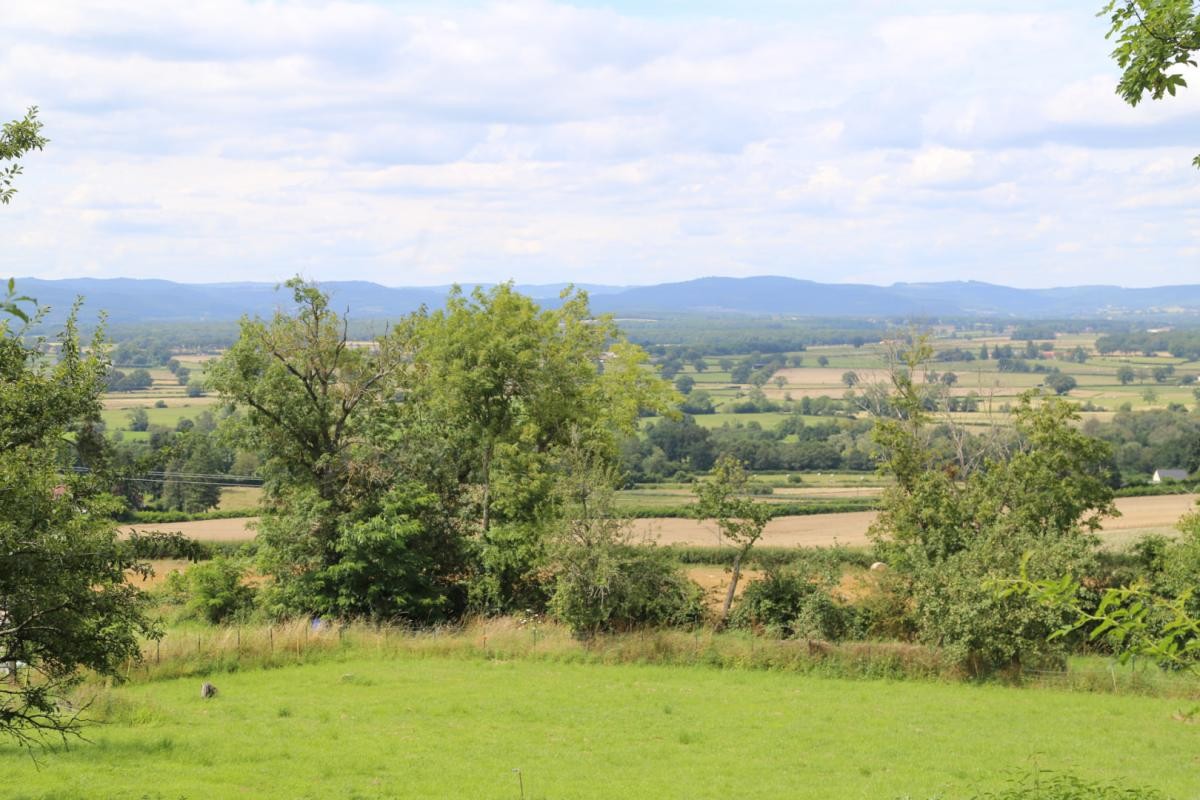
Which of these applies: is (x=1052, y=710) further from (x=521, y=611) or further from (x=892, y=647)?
(x=521, y=611)

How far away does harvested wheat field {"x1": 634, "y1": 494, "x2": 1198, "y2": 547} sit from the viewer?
54.1m

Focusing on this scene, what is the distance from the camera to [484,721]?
81.5 feet

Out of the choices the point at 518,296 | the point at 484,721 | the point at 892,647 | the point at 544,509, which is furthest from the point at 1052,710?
the point at 518,296

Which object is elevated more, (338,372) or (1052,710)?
(338,372)

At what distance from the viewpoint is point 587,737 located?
77.7 feet

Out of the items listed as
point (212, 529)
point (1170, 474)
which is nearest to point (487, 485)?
point (212, 529)

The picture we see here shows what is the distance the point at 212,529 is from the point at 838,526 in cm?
3529

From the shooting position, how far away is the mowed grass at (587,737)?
1896 centimetres

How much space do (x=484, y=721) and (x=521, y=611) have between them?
1411cm

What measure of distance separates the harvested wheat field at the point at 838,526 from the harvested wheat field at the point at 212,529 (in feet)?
69.3

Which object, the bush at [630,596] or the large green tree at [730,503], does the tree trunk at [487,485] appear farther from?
the large green tree at [730,503]

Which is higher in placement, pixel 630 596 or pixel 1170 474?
pixel 630 596

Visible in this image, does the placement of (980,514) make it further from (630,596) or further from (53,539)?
(53,539)

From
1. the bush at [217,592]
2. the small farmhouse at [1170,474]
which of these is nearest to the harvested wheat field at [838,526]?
the small farmhouse at [1170,474]
